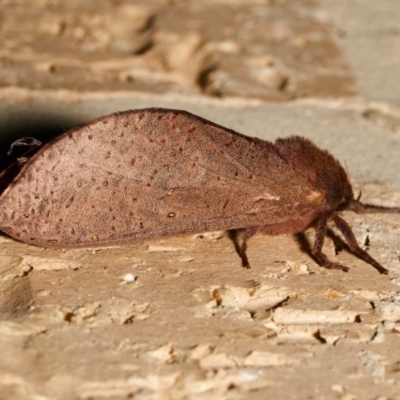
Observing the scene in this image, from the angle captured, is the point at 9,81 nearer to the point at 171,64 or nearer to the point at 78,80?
the point at 78,80

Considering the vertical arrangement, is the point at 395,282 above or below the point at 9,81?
below

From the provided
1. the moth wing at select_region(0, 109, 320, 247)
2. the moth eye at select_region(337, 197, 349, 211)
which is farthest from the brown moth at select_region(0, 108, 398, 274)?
the moth eye at select_region(337, 197, 349, 211)

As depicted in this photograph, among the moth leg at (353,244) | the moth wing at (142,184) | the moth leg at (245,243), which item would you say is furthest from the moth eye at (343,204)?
the moth leg at (245,243)

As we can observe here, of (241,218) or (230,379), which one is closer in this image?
(230,379)

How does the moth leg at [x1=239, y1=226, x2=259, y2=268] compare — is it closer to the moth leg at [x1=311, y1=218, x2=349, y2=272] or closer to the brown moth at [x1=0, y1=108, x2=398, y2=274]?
the brown moth at [x1=0, y1=108, x2=398, y2=274]

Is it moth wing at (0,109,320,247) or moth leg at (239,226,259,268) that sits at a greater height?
moth wing at (0,109,320,247)

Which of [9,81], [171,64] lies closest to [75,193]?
[9,81]

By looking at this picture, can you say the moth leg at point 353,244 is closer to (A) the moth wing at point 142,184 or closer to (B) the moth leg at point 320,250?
(B) the moth leg at point 320,250

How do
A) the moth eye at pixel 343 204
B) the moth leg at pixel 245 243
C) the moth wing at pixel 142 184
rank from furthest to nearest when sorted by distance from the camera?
the moth eye at pixel 343 204, the moth leg at pixel 245 243, the moth wing at pixel 142 184
